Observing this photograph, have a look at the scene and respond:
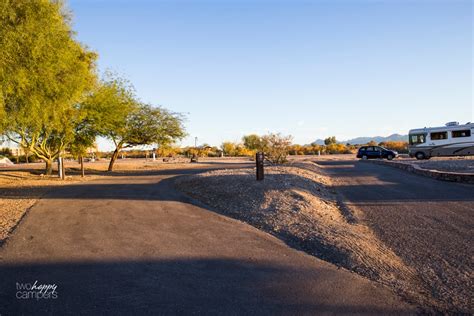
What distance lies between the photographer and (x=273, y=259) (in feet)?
20.7

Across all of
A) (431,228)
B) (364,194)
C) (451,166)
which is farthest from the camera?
(451,166)

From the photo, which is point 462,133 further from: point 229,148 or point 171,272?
point 229,148

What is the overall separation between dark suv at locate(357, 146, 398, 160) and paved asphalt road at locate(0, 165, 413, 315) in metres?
40.6

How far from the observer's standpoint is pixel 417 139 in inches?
1554

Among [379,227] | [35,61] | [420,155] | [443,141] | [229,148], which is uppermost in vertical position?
[35,61]

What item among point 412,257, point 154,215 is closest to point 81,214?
point 154,215

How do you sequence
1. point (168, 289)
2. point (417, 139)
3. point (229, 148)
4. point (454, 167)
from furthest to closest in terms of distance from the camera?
point (229, 148) → point (417, 139) → point (454, 167) → point (168, 289)

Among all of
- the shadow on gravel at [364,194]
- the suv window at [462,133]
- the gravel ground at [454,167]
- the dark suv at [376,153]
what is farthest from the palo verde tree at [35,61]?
the dark suv at [376,153]

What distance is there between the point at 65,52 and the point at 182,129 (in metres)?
20.6

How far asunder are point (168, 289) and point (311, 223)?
15.1 ft

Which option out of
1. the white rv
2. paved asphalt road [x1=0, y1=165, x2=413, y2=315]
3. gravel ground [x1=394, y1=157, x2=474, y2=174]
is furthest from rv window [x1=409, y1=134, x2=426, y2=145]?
paved asphalt road [x1=0, y1=165, x2=413, y2=315]

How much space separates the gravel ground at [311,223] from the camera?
5.75 m

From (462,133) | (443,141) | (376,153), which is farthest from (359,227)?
(376,153)

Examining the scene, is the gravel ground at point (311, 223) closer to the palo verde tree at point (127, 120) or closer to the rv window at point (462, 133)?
the palo verde tree at point (127, 120)
